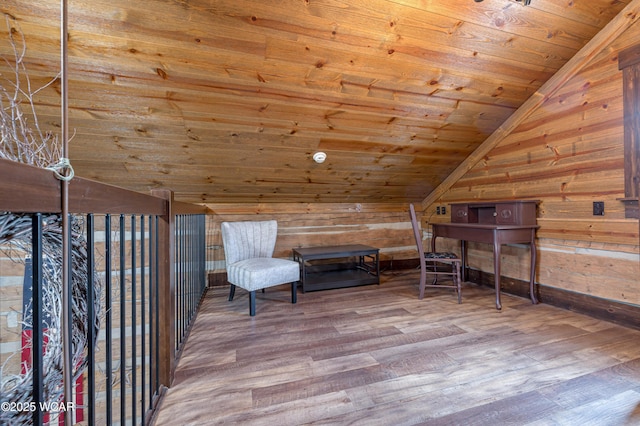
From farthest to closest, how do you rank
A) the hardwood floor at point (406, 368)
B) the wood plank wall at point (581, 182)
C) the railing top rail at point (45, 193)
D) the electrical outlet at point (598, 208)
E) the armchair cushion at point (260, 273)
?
the armchair cushion at point (260, 273)
the electrical outlet at point (598, 208)
the wood plank wall at point (581, 182)
the hardwood floor at point (406, 368)
the railing top rail at point (45, 193)

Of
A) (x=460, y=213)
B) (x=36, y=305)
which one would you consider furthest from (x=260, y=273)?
(x=460, y=213)

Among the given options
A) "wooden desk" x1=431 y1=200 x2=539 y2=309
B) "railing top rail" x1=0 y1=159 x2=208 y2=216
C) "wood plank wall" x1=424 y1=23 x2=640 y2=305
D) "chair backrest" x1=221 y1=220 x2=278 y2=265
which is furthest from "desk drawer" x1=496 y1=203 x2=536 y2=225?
"railing top rail" x1=0 y1=159 x2=208 y2=216

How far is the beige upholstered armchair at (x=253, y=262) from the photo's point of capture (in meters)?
2.43

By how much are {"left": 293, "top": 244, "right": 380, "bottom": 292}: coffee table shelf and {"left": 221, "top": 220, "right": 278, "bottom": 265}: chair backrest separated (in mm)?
393

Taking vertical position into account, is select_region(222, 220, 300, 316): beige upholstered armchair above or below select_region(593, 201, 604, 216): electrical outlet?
below

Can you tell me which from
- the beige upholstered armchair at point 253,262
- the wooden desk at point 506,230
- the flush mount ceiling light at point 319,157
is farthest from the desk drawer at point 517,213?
the beige upholstered armchair at point 253,262

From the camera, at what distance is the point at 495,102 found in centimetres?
261

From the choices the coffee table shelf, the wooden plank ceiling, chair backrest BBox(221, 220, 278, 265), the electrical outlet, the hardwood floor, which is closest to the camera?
the hardwood floor

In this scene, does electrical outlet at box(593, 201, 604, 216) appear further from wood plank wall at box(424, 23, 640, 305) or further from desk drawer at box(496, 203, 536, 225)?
desk drawer at box(496, 203, 536, 225)

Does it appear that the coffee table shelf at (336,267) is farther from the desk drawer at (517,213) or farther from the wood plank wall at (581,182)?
the wood plank wall at (581,182)

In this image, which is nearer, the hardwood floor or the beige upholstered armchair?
the hardwood floor

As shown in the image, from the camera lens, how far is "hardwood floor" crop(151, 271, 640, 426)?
125 cm

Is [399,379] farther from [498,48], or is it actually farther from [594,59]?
[594,59]

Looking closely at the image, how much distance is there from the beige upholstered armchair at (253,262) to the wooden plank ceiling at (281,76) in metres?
0.59
